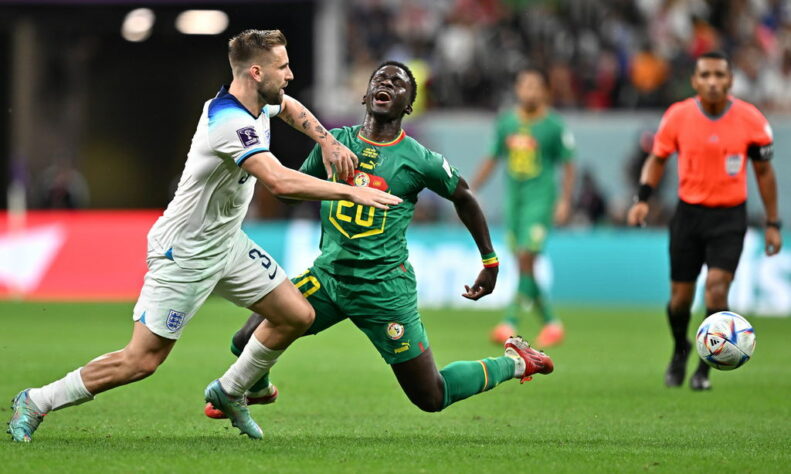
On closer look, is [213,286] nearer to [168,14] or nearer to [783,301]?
[783,301]

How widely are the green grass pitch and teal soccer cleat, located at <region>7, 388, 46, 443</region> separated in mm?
87

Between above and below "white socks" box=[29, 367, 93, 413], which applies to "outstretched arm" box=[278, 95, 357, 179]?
above

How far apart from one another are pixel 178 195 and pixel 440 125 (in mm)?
15378

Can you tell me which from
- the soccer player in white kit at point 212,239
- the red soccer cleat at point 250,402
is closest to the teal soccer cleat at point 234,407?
the red soccer cleat at point 250,402

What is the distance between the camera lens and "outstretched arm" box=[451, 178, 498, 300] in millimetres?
7715

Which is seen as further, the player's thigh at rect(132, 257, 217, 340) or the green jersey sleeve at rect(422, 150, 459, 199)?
the green jersey sleeve at rect(422, 150, 459, 199)

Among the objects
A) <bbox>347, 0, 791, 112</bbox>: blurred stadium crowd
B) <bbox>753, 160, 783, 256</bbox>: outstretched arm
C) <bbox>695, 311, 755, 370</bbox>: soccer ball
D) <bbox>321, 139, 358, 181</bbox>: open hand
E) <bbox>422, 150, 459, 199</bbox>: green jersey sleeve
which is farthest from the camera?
<bbox>347, 0, 791, 112</bbox>: blurred stadium crowd

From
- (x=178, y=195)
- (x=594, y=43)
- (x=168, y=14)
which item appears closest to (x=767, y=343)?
(x=178, y=195)

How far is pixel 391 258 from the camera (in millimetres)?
7688

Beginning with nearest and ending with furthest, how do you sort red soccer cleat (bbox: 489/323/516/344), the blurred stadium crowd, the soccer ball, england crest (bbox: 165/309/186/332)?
england crest (bbox: 165/309/186/332) < the soccer ball < red soccer cleat (bbox: 489/323/516/344) < the blurred stadium crowd

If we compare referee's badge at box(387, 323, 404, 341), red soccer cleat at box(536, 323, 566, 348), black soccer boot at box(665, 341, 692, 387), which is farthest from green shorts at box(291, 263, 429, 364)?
red soccer cleat at box(536, 323, 566, 348)

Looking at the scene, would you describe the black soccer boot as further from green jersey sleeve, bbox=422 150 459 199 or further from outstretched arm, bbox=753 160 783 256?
green jersey sleeve, bbox=422 150 459 199

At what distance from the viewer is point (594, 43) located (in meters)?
23.1

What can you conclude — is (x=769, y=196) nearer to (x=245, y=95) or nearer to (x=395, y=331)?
(x=395, y=331)
